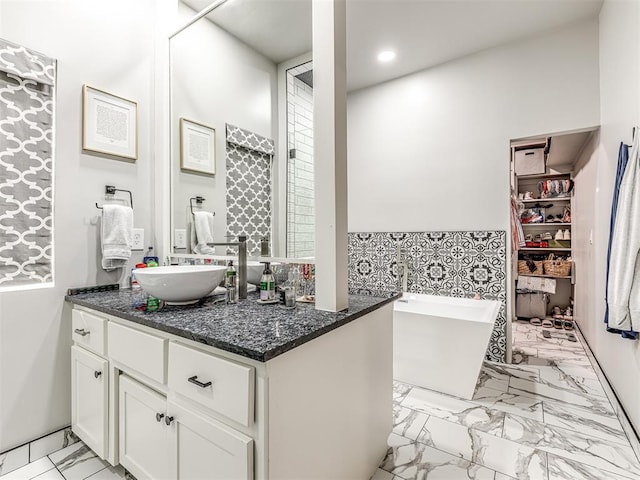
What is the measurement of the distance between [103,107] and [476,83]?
3.12m

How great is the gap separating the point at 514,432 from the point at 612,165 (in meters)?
2.02

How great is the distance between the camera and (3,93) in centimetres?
163

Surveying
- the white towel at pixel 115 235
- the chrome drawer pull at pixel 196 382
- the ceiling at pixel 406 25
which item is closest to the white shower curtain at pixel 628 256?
the ceiling at pixel 406 25

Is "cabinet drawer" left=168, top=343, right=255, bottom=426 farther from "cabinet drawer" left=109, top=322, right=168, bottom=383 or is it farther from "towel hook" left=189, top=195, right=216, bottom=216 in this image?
"towel hook" left=189, top=195, right=216, bottom=216

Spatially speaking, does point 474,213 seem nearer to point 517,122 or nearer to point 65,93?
point 517,122

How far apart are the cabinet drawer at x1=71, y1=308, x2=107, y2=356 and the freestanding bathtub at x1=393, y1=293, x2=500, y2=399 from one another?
1.96m

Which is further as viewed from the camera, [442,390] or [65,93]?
[442,390]

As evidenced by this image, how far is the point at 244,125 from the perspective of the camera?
6.58 ft

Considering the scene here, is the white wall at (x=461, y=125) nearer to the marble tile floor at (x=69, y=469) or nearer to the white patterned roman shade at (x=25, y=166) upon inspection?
the white patterned roman shade at (x=25, y=166)

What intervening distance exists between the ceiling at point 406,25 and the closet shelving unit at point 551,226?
8.62 feet

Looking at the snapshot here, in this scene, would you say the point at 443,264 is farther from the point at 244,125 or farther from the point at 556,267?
the point at 556,267

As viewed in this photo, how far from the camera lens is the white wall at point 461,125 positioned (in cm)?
270

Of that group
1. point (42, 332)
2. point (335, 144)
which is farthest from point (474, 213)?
point (42, 332)

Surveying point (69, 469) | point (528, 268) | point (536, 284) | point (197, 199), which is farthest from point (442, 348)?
point (528, 268)
